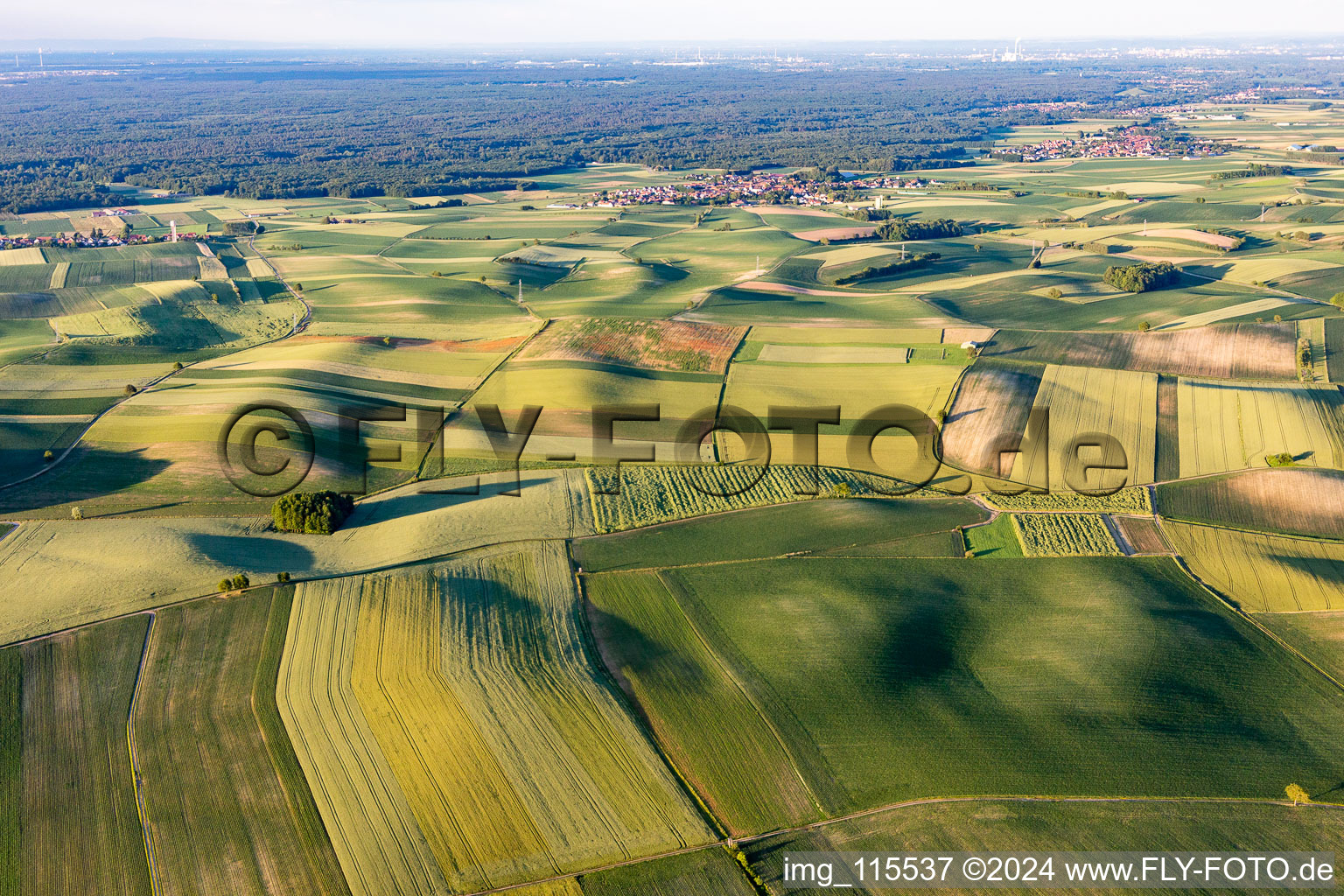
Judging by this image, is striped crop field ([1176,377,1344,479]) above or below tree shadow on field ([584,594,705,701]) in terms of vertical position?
above

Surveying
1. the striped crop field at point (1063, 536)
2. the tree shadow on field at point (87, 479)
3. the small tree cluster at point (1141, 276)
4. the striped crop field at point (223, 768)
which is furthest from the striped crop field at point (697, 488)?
the small tree cluster at point (1141, 276)

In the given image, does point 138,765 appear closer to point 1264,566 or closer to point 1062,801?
point 1062,801

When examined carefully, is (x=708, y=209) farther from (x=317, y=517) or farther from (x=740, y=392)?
(x=317, y=517)

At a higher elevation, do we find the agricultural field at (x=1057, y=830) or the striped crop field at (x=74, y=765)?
the striped crop field at (x=74, y=765)

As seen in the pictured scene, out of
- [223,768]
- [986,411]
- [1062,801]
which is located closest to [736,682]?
[1062,801]

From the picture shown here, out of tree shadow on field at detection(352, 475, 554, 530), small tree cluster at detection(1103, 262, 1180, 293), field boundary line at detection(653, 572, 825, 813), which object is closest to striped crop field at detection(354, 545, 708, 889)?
field boundary line at detection(653, 572, 825, 813)

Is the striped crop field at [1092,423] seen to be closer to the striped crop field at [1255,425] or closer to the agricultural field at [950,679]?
the striped crop field at [1255,425]

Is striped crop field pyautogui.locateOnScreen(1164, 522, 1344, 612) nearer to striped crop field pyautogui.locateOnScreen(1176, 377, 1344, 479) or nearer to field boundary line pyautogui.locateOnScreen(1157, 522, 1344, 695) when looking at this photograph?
field boundary line pyautogui.locateOnScreen(1157, 522, 1344, 695)
